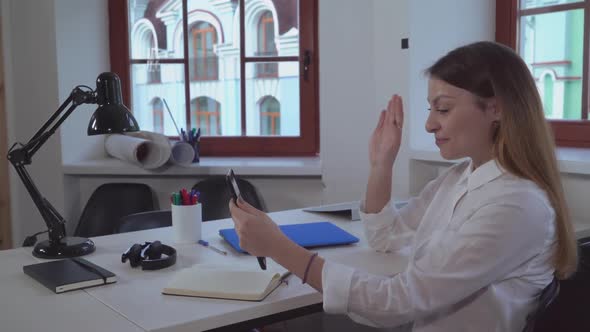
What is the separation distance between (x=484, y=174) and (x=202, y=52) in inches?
96.1

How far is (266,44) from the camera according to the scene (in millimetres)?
3377

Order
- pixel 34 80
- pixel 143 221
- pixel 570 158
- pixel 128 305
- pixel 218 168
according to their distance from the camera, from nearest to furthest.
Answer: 1. pixel 128 305
2. pixel 570 158
3. pixel 143 221
4. pixel 218 168
5. pixel 34 80

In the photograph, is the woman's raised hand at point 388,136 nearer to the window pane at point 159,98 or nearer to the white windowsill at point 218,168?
the white windowsill at point 218,168

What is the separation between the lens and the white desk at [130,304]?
1133mm

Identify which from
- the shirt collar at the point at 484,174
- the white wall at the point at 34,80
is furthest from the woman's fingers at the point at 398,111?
the white wall at the point at 34,80

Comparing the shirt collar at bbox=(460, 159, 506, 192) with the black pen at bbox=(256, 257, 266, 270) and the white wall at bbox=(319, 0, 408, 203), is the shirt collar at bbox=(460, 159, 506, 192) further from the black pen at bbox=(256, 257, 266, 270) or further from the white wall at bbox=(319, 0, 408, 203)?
the white wall at bbox=(319, 0, 408, 203)

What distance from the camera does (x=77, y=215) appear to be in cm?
339

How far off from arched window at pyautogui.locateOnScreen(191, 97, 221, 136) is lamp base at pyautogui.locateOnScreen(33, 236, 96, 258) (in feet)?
6.14

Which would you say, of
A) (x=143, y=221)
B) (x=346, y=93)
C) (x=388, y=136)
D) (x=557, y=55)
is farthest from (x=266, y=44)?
(x=388, y=136)

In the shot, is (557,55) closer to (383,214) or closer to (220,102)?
(383,214)

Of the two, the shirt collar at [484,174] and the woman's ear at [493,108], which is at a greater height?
the woman's ear at [493,108]

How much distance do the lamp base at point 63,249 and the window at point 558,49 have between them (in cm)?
186

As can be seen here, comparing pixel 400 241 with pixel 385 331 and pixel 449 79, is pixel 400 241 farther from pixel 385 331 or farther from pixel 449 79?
pixel 385 331

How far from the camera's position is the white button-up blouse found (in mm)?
1113
